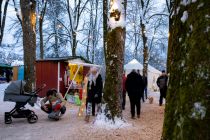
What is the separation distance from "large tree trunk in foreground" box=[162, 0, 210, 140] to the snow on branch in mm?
7746

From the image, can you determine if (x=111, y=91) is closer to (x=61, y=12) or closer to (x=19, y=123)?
(x=19, y=123)

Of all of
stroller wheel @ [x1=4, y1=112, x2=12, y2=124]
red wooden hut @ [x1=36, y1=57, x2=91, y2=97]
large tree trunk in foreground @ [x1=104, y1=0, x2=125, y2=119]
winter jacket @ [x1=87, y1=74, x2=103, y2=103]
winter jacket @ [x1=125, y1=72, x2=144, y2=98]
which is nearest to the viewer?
large tree trunk in foreground @ [x1=104, y1=0, x2=125, y2=119]

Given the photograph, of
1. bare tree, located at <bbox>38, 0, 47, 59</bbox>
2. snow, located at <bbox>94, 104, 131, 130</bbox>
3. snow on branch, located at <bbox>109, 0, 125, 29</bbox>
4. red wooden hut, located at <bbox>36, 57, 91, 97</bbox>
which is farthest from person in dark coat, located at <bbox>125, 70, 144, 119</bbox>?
bare tree, located at <bbox>38, 0, 47, 59</bbox>

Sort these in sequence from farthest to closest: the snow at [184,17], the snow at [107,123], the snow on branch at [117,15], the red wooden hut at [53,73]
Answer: the red wooden hut at [53,73] < the snow on branch at [117,15] < the snow at [107,123] < the snow at [184,17]

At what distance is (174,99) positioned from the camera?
2393 mm

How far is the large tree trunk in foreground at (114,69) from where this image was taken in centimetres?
1011

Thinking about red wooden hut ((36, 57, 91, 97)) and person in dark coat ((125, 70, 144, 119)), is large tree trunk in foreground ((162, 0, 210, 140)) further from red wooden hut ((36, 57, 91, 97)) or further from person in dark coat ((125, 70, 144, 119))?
red wooden hut ((36, 57, 91, 97))

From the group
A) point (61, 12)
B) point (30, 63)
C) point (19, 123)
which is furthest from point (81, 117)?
point (61, 12)

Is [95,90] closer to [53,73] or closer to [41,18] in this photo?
[53,73]

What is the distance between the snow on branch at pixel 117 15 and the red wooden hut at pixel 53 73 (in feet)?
36.6

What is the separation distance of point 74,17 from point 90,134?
2673 cm

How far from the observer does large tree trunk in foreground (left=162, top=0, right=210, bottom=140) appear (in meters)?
2.17

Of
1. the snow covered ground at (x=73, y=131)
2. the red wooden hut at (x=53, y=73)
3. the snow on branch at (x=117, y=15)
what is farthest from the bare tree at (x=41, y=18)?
the snow on branch at (x=117, y=15)

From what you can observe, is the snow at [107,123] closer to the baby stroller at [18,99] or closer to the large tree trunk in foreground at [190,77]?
the baby stroller at [18,99]
